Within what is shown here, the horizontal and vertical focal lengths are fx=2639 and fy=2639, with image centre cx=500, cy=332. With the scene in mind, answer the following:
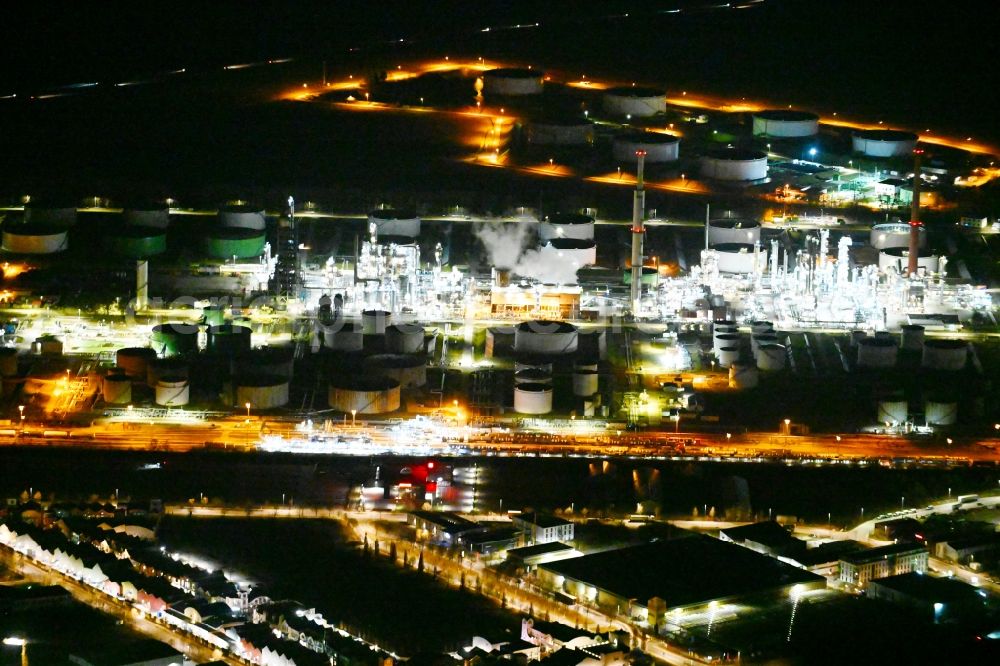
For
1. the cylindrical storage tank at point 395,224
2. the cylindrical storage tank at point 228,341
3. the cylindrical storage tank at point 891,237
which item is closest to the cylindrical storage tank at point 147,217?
the cylindrical storage tank at point 395,224

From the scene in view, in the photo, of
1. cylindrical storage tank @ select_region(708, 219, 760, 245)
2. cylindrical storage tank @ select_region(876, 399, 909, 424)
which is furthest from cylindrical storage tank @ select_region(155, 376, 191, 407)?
cylindrical storage tank @ select_region(708, 219, 760, 245)

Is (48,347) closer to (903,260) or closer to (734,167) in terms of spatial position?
(903,260)

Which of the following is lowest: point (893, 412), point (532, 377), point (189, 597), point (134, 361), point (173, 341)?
point (189, 597)

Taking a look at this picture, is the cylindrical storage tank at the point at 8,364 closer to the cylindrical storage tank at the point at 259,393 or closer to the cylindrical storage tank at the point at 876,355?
the cylindrical storage tank at the point at 259,393

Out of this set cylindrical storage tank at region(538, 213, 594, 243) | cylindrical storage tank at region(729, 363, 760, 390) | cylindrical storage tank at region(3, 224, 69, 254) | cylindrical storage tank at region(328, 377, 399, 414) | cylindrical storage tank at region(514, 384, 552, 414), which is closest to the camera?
cylindrical storage tank at region(328, 377, 399, 414)

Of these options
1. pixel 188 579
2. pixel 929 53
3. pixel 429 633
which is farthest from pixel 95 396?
pixel 929 53

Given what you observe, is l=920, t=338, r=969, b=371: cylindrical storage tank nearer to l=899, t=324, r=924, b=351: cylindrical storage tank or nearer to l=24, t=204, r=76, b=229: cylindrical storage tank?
l=899, t=324, r=924, b=351: cylindrical storage tank

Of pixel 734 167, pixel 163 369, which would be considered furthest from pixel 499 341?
pixel 734 167
